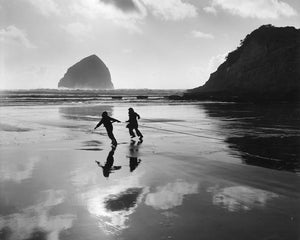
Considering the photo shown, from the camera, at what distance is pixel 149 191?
8633 millimetres

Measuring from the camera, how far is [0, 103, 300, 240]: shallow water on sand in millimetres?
6285

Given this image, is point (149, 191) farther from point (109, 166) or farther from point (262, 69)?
point (262, 69)

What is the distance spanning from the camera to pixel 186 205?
755 cm

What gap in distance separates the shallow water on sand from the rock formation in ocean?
5688cm

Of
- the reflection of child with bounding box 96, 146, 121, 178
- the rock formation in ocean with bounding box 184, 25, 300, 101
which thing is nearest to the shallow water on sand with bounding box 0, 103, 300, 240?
the reflection of child with bounding box 96, 146, 121, 178

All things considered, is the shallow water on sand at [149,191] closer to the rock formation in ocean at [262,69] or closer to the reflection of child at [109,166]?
the reflection of child at [109,166]

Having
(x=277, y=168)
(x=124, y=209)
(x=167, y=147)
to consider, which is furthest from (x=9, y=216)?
(x=167, y=147)

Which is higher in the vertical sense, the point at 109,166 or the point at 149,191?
the point at 149,191

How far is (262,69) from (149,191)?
84.9 metres

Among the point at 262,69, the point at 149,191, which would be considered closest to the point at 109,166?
the point at 149,191

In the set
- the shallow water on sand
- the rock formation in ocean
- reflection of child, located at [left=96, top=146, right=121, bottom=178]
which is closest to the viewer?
the shallow water on sand

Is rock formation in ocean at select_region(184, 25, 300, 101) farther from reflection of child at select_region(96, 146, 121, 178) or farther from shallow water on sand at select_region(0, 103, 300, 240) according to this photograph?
reflection of child at select_region(96, 146, 121, 178)

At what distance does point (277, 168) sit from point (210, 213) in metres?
5.11

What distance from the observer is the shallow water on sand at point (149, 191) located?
20.6 ft
